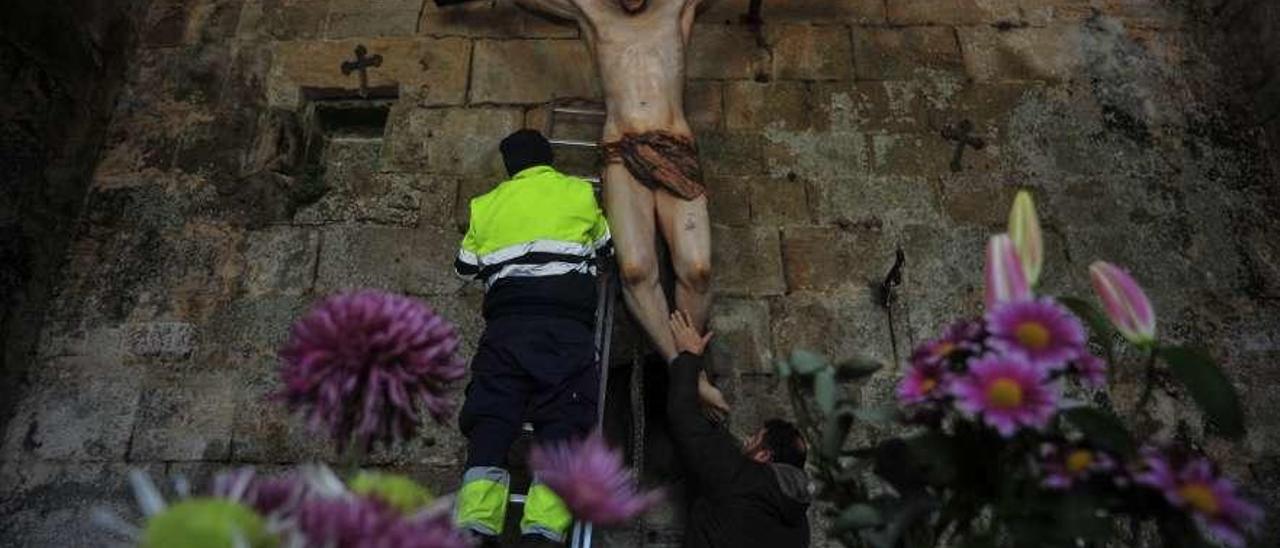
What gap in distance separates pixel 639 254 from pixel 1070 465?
6.70 feet

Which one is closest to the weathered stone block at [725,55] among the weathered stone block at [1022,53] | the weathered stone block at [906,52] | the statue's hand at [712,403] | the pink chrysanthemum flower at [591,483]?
the weathered stone block at [906,52]

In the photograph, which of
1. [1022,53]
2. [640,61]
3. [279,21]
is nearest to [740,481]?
[640,61]

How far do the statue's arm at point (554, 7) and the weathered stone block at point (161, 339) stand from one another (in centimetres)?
175

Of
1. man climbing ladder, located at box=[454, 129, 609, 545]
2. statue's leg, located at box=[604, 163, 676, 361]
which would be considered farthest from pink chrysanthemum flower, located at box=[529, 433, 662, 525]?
statue's leg, located at box=[604, 163, 676, 361]

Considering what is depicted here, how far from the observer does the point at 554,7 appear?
368 centimetres

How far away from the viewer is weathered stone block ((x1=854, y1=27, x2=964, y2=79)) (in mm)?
4117

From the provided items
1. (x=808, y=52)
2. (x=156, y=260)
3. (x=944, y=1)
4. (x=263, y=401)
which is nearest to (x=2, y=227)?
(x=156, y=260)

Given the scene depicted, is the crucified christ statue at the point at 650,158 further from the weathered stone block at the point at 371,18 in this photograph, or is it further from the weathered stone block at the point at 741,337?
the weathered stone block at the point at 371,18

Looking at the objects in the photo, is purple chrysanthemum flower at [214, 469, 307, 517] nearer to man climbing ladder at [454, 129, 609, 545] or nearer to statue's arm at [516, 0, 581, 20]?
man climbing ladder at [454, 129, 609, 545]

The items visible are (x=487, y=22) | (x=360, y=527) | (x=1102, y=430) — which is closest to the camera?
(x=360, y=527)

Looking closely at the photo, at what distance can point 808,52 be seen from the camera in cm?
417

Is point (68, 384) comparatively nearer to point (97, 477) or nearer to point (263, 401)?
point (97, 477)

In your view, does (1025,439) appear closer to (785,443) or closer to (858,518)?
(858,518)

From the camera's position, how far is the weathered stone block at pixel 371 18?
4.26m
